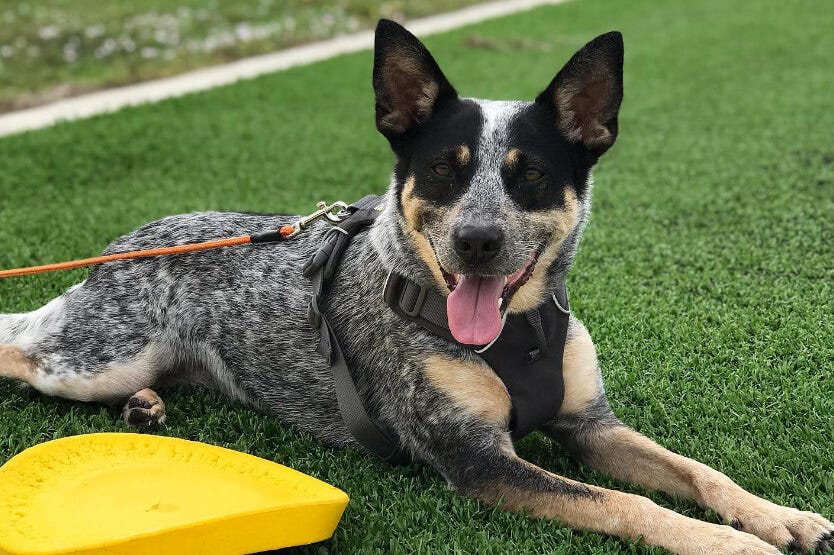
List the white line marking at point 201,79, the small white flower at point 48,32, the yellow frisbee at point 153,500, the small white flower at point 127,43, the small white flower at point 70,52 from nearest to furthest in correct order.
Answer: the yellow frisbee at point 153,500 → the white line marking at point 201,79 → the small white flower at point 70,52 → the small white flower at point 127,43 → the small white flower at point 48,32

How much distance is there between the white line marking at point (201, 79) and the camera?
9695 millimetres

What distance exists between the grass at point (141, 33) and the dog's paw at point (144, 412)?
7775 mm

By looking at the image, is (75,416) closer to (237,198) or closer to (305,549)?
(305,549)

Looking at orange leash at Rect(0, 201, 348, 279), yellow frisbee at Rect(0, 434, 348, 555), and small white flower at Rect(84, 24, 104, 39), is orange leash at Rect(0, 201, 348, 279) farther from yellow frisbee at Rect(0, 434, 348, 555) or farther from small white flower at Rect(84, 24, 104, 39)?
small white flower at Rect(84, 24, 104, 39)

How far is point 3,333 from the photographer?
4016 mm

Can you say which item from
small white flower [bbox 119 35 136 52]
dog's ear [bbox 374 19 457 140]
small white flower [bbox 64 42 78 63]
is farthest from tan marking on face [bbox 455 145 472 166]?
small white flower [bbox 119 35 136 52]

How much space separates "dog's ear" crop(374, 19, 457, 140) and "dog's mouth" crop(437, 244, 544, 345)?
1.77ft

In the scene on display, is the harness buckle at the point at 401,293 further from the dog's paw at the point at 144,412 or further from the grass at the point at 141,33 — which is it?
the grass at the point at 141,33

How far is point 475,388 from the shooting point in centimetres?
304

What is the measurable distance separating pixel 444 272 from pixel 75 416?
Answer: 66.6 inches

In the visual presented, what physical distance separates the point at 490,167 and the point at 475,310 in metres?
0.47

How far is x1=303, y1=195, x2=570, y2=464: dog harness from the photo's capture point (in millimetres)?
3068

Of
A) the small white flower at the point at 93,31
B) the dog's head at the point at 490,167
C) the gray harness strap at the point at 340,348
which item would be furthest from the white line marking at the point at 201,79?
the dog's head at the point at 490,167

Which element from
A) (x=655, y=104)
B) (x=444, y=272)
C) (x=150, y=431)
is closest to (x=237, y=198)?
(x=150, y=431)
